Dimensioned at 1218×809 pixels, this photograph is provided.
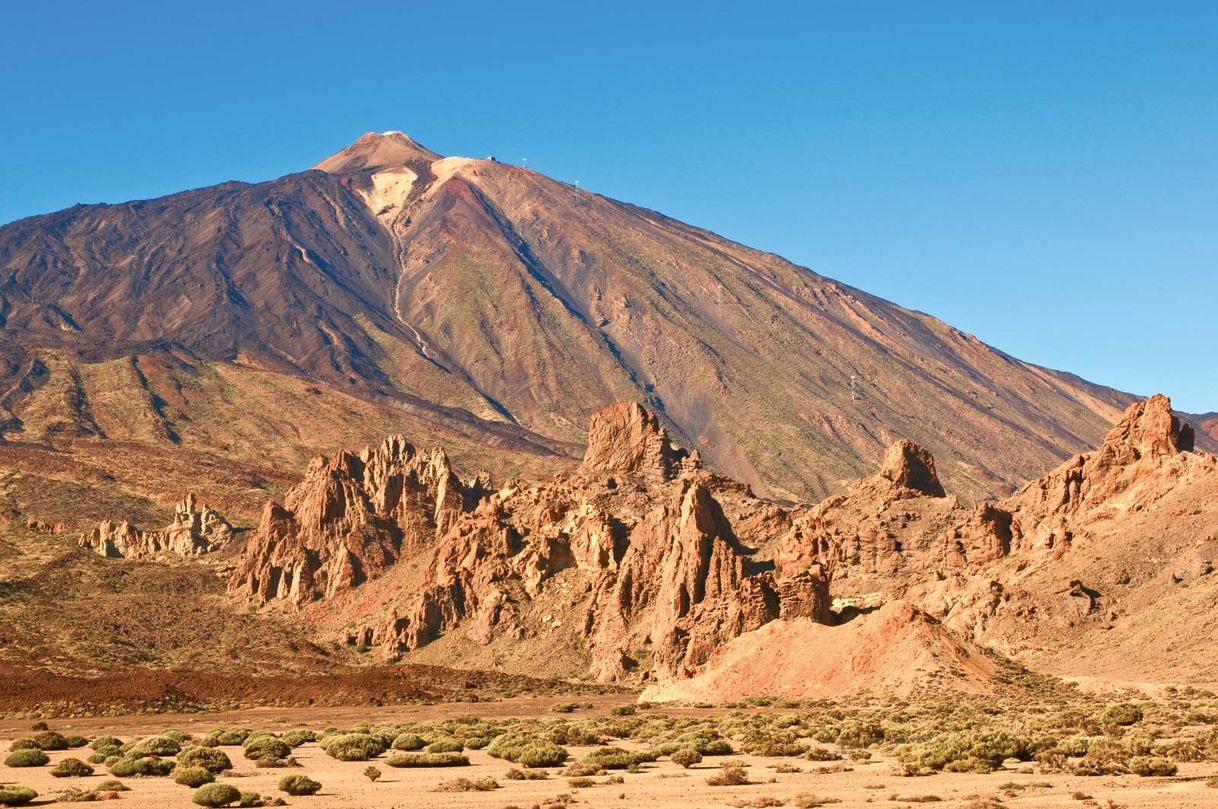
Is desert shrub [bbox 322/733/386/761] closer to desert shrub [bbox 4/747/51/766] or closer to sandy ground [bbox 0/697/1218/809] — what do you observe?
sandy ground [bbox 0/697/1218/809]

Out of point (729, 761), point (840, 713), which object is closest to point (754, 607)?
point (840, 713)

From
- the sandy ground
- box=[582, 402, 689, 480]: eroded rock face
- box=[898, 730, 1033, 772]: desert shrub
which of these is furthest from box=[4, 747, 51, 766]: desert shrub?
box=[582, 402, 689, 480]: eroded rock face

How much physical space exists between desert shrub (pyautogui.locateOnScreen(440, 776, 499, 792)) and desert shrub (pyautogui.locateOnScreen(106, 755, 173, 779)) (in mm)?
9138

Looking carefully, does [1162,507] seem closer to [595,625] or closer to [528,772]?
[595,625]

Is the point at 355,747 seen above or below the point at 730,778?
below

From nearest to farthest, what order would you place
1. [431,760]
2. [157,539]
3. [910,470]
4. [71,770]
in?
[71,770], [431,760], [910,470], [157,539]

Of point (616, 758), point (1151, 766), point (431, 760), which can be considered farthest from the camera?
point (431, 760)

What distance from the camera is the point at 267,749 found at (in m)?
47.8

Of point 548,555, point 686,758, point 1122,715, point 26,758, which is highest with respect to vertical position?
point 548,555

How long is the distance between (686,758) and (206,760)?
1403cm

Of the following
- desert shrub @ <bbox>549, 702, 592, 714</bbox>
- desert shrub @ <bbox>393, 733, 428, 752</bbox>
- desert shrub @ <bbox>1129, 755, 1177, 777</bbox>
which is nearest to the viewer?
desert shrub @ <bbox>1129, 755, 1177, 777</bbox>

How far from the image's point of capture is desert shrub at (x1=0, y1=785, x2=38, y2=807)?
35500 millimetres

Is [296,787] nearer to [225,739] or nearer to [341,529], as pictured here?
[225,739]

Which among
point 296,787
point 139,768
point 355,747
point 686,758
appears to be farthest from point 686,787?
point 139,768
